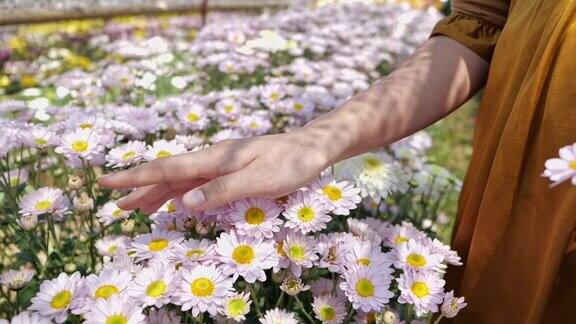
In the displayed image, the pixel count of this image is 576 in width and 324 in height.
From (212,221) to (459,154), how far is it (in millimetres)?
2636

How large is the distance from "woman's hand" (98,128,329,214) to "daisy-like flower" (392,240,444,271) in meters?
0.20

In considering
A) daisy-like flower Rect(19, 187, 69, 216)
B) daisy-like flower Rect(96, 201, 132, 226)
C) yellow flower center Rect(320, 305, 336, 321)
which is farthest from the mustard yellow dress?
daisy-like flower Rect(19, 187, 69, 216)

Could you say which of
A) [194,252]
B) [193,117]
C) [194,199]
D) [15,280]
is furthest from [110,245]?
[193,117]

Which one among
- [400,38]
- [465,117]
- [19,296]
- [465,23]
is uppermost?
[465,23]

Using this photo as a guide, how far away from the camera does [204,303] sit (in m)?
0.71

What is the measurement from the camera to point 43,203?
0.99 metres

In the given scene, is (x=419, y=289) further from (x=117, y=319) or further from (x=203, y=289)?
(x=117, y=319)

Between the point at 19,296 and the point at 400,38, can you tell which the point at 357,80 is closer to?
the point at 400,38

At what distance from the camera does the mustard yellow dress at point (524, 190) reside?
79 cm

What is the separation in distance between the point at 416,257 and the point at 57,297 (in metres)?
0.55

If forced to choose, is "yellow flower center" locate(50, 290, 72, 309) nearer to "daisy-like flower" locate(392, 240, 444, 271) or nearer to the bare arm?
the bare arm

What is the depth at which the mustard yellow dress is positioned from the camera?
0.79 meters

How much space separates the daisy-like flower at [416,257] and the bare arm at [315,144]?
0.18 metres

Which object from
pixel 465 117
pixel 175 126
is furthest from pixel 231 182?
pixel 465 117
